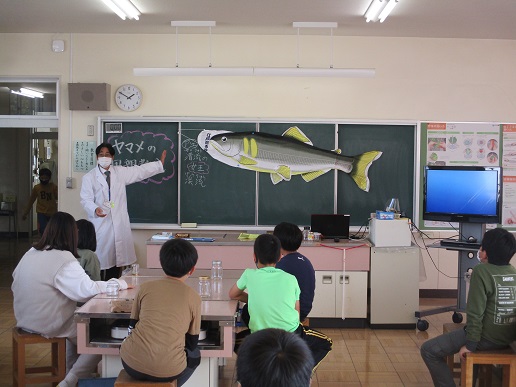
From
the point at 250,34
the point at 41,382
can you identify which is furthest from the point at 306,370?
the point at 250,34

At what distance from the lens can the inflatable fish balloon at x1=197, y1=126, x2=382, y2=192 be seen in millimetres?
6598

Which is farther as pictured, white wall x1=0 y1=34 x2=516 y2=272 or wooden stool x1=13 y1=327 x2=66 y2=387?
white wall x1=0 y1=34 x2=516 y2=272

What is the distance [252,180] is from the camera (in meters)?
6.64

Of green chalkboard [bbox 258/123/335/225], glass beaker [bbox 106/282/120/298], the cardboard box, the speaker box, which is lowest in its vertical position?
glass beaker [bbox 106/282/120/298]

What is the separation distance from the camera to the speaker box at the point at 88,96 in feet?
21.4

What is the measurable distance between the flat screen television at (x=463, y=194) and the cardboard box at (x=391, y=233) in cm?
24

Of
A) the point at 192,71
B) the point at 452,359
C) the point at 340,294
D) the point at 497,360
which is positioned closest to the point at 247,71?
the point at 192,71

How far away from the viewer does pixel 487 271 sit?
142 inches

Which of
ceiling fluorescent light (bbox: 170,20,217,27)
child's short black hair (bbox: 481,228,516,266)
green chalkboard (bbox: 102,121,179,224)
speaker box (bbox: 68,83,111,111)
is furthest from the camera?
green chalkboard (bbox: 102,121,179,224)

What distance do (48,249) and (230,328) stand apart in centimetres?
127

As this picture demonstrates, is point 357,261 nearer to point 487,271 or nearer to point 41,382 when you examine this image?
point 487,271

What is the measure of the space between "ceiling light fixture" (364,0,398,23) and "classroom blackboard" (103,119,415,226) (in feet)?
4.10

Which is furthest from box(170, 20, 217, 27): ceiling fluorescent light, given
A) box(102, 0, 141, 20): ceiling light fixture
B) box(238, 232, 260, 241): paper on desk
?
box(238, 232, 260, 241): paper on desk

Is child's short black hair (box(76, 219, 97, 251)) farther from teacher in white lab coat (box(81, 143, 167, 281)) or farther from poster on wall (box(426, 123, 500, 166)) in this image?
poster on wall (box(426, 123, 500, 166))
